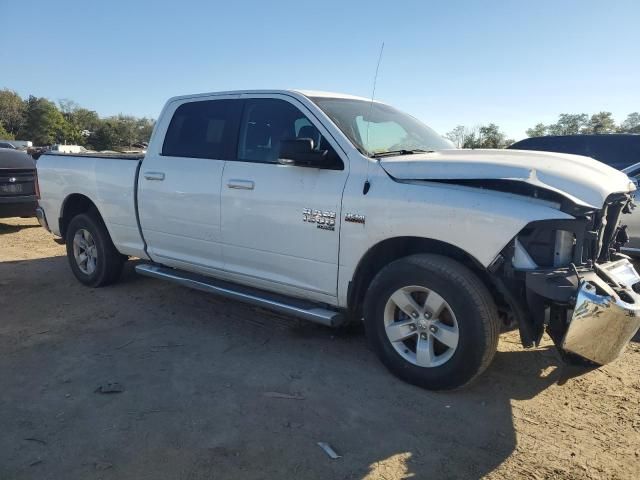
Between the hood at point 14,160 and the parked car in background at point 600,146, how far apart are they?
8835 mm

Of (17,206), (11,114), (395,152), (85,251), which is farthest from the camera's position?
(11,114)

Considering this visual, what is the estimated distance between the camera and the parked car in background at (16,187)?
30.1ft

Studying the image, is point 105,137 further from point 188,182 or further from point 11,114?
point 188,182

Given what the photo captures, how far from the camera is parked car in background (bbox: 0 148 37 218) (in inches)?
361

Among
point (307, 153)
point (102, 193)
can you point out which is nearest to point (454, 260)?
point (307, 153)

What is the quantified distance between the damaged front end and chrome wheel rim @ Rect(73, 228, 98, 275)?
15.2 ft

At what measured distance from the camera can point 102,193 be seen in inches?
216

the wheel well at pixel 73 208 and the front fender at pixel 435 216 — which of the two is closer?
the front fender at pixel 435 216

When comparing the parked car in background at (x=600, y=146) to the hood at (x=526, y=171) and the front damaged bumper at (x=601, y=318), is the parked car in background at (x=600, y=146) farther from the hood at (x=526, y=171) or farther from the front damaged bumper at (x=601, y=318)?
the front damaged bumper at (x=601, y=318)

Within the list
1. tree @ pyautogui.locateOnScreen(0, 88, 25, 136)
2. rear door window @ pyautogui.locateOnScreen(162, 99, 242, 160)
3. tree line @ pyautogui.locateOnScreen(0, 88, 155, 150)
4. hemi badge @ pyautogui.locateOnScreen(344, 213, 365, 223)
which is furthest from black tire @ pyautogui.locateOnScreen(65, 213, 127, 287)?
tree @ pyautogui.locateOnScreen(0, 88, 25, 136)

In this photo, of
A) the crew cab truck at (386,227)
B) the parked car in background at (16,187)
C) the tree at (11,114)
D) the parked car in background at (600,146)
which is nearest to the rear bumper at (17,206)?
the parked car in background at (16,187)

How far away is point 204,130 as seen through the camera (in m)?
4.73

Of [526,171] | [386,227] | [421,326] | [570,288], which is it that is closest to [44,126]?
[386,227]

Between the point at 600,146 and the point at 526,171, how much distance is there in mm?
7035
